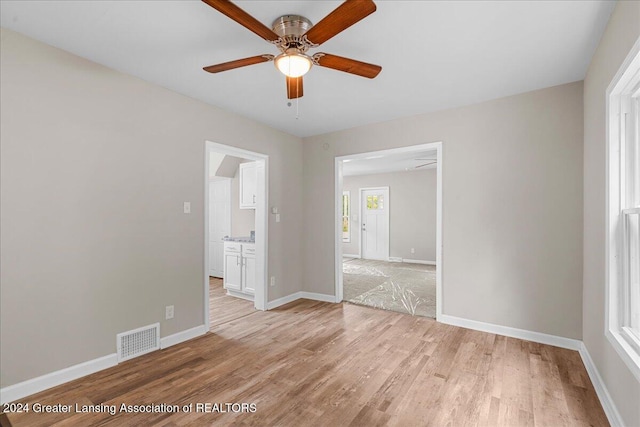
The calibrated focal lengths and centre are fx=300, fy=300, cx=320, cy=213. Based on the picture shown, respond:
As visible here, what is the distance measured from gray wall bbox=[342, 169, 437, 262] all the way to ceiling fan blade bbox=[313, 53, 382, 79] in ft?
20.1

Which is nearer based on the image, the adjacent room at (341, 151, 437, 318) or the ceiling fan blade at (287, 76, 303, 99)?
the ceiling fan blade at (287, 76, 303, 99)

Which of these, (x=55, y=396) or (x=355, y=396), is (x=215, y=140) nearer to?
(x=55, y=396)

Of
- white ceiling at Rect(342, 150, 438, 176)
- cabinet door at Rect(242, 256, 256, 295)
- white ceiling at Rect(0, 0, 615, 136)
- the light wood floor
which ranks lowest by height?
the light wood floor

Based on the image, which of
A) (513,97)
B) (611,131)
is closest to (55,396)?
(611,131)

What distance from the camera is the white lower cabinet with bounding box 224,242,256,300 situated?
4465 millimetres

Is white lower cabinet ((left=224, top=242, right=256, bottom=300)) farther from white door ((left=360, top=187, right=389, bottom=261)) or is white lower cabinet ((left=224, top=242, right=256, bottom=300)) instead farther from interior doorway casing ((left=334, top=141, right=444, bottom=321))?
white door ((left=360, top=187, right=389, bottom=261))

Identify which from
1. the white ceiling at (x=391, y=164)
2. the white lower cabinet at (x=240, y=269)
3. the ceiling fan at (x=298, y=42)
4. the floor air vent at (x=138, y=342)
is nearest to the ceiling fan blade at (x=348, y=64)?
the ceiling fan at (x=298, y=42)

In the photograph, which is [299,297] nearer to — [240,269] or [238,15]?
[240,269]

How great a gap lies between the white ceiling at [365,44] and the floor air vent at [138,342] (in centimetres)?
233

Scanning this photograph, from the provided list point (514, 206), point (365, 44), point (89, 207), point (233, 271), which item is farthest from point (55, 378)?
point (514, 206)

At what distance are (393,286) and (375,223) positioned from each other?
11.2 ft

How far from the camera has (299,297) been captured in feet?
15.5

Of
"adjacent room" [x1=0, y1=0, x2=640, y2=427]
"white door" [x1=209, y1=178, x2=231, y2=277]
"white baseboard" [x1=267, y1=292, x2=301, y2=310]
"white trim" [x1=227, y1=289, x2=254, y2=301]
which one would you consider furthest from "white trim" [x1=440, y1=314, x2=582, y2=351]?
"white door" [x1=209, y1=178, x2=231, y2=277]

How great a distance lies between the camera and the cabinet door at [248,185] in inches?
199
